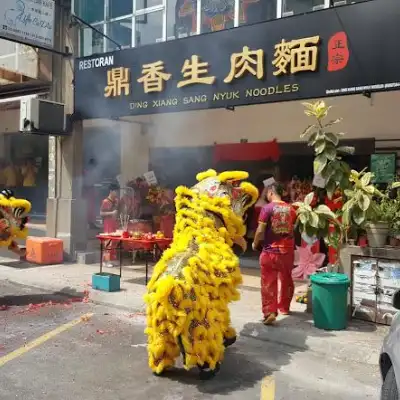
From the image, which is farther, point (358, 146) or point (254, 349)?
point (358, 146)

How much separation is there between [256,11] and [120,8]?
3.50 m

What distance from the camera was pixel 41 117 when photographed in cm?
1046

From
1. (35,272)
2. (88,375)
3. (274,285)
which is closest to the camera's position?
(88,375)

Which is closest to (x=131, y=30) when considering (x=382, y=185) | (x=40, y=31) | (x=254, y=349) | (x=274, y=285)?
(x=40, y=31)

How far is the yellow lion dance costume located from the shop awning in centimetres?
569

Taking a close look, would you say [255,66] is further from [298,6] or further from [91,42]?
[91,42]

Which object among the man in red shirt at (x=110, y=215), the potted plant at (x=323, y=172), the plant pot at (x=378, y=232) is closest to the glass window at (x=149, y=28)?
the man in red shirt at (x=110, y=215)

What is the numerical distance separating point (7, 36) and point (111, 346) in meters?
6.81

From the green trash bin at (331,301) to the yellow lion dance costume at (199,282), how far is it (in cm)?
151

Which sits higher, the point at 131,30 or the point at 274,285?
the point at 131,30

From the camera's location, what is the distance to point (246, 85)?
8383 millimetres

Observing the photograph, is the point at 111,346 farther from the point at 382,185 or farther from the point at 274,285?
the point at 382,185

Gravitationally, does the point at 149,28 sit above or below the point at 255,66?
above

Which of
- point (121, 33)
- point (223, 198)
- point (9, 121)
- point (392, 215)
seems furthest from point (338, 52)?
point (9, 121)
